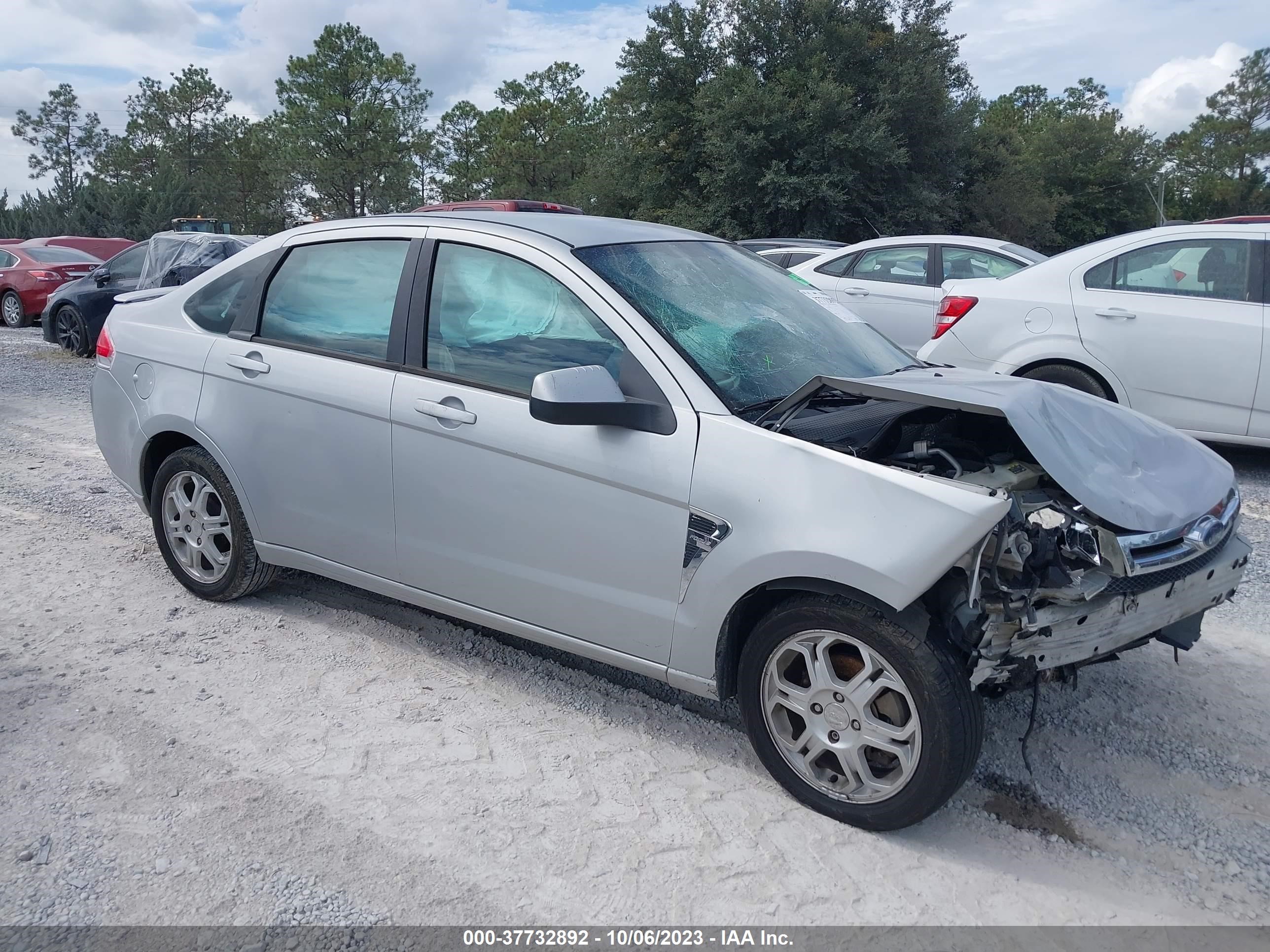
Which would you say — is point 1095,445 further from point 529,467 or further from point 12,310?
point 12,310

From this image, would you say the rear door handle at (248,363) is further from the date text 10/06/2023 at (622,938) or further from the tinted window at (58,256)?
the tinted window at (58,256)

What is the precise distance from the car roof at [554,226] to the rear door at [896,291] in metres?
5.58

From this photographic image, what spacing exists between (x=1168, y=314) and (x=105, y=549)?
677 centimetres

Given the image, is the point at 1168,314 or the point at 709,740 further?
the point at 1168,314

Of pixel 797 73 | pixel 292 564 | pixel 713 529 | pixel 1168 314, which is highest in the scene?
pixel 797 73

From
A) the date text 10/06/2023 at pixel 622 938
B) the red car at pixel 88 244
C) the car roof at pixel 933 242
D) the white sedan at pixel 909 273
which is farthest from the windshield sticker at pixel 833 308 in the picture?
the red car at pixel 88 244

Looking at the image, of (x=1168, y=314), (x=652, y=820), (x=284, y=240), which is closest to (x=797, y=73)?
(x=1168, y=314)

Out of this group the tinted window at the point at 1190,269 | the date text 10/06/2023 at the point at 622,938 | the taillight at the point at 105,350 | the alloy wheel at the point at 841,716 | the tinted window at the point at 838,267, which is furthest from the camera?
the tinted window at the point at 838,267

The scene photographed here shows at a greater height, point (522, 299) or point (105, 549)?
point (522, 299)

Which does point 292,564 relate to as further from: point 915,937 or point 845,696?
point 915,937

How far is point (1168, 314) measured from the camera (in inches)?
263

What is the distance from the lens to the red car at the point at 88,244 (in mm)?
18328

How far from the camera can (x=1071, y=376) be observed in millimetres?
7012

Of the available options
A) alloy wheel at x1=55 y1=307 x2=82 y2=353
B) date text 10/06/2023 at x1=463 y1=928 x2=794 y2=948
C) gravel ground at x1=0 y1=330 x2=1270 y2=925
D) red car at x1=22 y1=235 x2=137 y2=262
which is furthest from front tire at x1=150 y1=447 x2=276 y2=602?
red car at x1=22 y1=235 x2=137 y2=262
